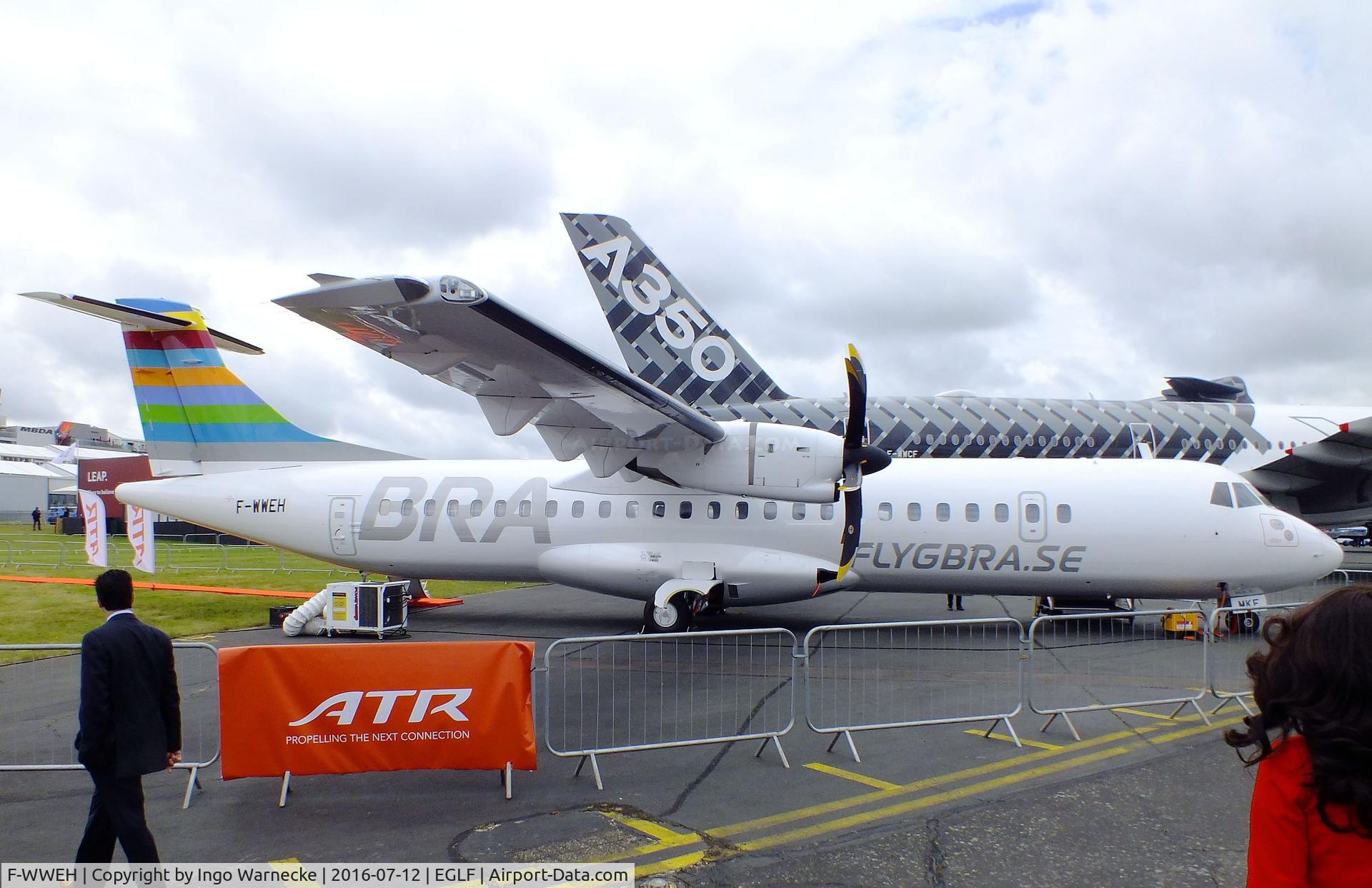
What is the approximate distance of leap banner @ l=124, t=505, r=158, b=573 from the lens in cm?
1534

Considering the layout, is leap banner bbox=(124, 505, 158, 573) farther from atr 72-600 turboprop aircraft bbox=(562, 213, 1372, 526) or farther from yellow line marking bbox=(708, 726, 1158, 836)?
yellow line marking bbox=(708, 726, 1158, 836)

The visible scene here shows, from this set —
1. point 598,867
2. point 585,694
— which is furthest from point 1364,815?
point 585,694

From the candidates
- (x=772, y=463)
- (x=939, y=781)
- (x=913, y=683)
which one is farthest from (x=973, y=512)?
(x=939, y=781)

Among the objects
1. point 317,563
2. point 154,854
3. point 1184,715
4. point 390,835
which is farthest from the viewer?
point 317,563

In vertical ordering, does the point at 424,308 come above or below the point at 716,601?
above

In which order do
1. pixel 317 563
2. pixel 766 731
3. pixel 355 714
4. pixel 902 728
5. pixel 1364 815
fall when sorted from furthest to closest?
pixel 317 563 < pixel 902 728 < pixel 766 731 < pixel 355 714 < pixel 1364 815

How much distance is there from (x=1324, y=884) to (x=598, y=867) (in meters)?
3.73

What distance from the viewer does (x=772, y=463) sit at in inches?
440

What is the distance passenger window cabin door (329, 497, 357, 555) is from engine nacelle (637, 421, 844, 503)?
21.1 ft

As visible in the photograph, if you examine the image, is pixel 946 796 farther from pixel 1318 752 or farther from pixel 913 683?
pixel 1318 752

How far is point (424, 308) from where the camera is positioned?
825cm

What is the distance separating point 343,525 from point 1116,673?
12.1m

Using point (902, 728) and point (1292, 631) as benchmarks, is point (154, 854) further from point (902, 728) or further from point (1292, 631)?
point (902, 728)

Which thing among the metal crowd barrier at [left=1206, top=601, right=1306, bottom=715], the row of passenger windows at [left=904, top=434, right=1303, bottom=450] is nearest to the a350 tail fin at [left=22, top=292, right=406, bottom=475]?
the metal crowd barrier at [left=1206, top=601, right=1306, bottom=715]
